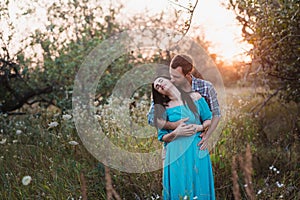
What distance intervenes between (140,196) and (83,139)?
1511 mm

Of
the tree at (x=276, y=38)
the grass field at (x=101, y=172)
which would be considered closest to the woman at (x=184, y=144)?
the grass field at (x=101, y=172)

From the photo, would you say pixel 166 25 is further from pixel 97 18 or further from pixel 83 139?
pixel 83 139

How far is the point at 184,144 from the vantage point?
11.2ft

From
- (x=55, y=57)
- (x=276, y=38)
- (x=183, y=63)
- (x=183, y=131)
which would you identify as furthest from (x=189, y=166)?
(x=55, y=57)

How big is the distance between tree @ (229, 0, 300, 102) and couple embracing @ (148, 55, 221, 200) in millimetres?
1474

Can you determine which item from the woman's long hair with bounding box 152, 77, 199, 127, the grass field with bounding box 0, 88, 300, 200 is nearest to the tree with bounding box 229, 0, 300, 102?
the grass field with bounding box 0, 88, 300, 200

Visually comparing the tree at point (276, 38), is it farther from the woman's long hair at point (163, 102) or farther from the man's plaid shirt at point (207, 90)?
the woman's long hair at point (163, 102)

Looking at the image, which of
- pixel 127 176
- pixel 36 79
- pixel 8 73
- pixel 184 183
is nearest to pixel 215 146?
pixel 127 176

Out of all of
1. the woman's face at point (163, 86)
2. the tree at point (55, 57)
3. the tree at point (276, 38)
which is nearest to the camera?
the woman's face at point (163, 86)

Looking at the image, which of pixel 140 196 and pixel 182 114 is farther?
pixel 140 196

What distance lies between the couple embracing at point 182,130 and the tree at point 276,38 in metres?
1.47

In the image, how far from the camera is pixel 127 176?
14.0ft

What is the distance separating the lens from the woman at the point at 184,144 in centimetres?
333

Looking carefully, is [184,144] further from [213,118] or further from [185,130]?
[213,118]
